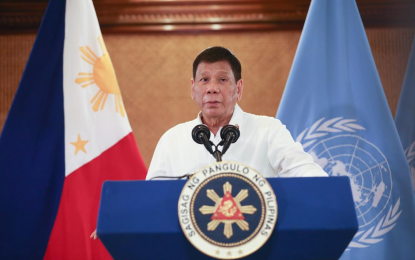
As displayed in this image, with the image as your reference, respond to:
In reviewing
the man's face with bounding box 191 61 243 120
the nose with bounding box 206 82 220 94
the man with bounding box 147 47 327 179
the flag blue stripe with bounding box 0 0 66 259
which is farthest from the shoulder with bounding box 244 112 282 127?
the flag blue stripe with bounding box 0 0 66 259

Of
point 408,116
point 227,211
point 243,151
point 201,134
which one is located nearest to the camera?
point 227,211

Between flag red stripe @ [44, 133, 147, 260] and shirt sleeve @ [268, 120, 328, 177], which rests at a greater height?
shirt sleeve @ [268, 120, 328, 177]

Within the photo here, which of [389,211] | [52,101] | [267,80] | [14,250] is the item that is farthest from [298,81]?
[14,250]

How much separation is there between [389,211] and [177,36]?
7.40 feet

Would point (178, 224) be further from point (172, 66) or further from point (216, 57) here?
point (172, 66)

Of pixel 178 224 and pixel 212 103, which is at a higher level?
pixel 212 103

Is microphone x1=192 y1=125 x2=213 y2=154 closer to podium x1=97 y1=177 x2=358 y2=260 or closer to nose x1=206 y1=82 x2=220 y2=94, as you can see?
podium x1=97 y1=177 x2=358 y2=260

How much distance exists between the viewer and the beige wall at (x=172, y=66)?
3711 mm

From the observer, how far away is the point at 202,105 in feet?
6.94

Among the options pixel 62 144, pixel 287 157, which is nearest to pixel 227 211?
pixel 287 157

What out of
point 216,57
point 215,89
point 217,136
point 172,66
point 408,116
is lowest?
point 217,136

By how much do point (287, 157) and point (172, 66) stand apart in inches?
83.5

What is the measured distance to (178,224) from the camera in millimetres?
1220

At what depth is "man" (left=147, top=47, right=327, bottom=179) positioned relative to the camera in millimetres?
2004
